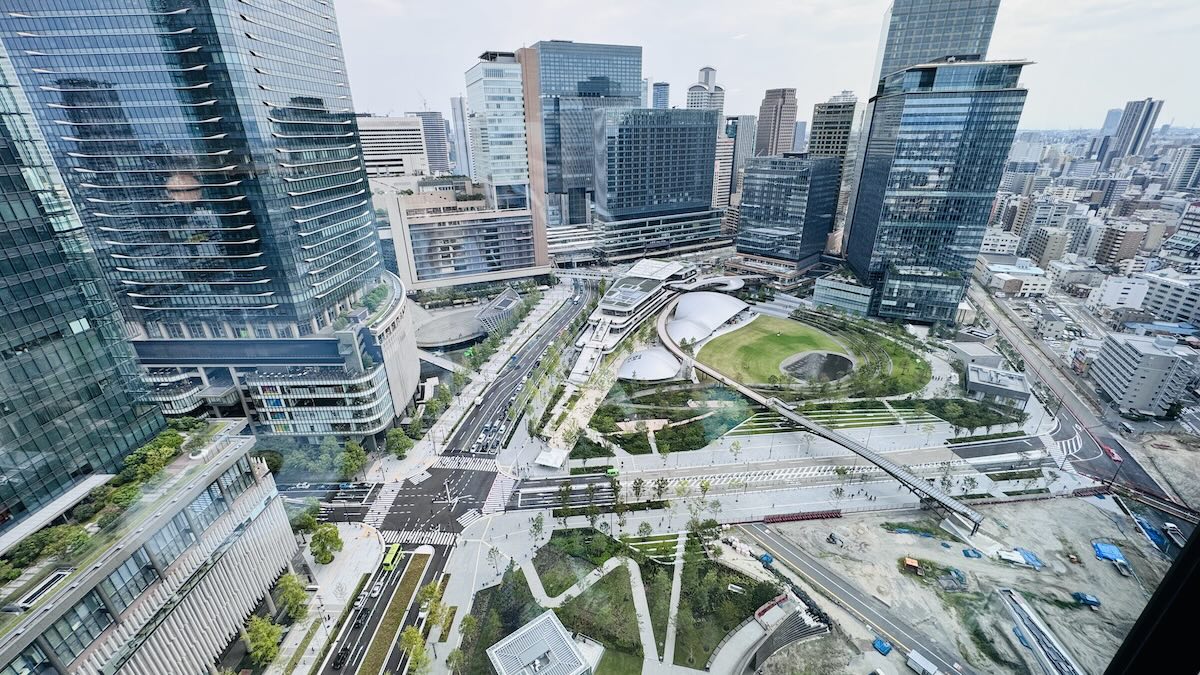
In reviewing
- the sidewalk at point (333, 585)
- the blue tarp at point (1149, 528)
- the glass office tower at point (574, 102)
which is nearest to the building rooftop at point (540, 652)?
the sidewalk at point (333, 585)

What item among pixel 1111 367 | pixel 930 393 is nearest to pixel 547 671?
pixel 930 393

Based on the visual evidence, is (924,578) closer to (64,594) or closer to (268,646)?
(268,646)

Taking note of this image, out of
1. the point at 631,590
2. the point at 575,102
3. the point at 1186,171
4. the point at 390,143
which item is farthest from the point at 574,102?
the point at 1186,171

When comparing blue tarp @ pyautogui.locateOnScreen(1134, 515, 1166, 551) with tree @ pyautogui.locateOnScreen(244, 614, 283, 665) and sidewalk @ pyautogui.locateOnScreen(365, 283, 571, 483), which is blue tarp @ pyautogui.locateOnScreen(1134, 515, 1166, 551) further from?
tree @ pyautogui.locateOnScreen(244, 614, 283, 665)

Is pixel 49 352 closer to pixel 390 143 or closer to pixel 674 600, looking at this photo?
pixel 674 600

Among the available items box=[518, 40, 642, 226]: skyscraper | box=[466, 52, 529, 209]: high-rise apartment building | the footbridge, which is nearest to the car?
the footbridge
